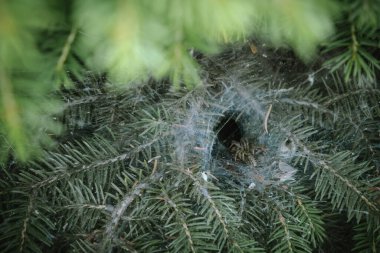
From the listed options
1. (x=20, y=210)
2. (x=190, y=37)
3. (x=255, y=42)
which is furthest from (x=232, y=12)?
(x=20, y=210)

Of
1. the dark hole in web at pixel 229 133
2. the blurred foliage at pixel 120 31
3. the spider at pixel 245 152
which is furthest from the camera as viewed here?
the dark hole in web at pixel 229 133

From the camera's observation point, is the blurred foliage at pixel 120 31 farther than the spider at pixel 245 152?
No

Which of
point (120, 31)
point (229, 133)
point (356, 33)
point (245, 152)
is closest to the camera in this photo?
point (120, 31)

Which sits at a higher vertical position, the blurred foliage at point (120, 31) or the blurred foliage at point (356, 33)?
the blurred foliage at point (356, 33)

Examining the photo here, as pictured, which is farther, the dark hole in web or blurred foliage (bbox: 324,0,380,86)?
the dark hole in web

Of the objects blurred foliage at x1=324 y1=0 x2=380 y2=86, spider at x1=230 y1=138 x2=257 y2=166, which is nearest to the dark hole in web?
spider at x1=230 y1=138 x2=257 y2=166

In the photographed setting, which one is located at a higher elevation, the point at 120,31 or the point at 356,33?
the point at 356,33

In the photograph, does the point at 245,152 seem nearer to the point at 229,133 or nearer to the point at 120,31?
the point at 229,133

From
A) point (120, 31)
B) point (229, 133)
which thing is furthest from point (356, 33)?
point (229, 133)

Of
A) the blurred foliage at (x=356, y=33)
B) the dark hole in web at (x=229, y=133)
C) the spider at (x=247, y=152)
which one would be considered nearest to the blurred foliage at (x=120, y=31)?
the blurred foliage at (x=356, y=33)

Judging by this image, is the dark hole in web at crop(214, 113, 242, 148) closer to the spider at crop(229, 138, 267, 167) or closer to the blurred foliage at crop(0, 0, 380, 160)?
the spider at crop(229, 138, 267, 167)

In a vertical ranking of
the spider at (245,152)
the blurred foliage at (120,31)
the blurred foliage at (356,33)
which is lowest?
the spider at (245,152)

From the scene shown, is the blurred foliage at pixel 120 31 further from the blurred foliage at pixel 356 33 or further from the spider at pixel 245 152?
the spider at pixel 245 152

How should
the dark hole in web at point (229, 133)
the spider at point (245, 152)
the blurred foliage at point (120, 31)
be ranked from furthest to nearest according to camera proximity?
the dark hole in web at point (229, 133)
the spider at point (245, 152)
the blurred foliage at point (120, 31)
